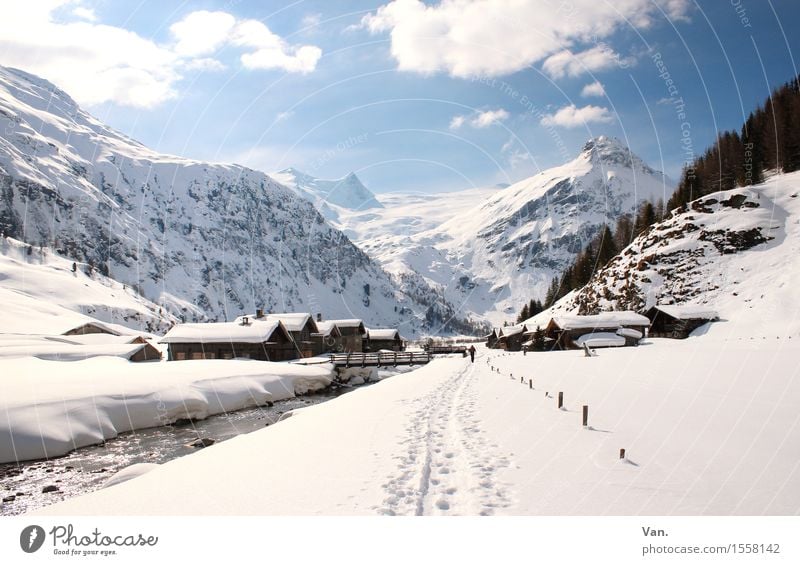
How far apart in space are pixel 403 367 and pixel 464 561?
56.4 meters

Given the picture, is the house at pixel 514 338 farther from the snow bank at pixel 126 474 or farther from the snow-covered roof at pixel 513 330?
the snow bank at pixel 126 474

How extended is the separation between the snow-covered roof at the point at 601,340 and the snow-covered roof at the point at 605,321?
1.76 meters

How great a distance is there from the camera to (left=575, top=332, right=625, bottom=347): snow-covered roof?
2532 inches

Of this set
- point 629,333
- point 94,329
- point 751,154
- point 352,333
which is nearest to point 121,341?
point 94,329

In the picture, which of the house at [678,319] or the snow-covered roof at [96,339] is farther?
the snow-covered roof at [96,339]

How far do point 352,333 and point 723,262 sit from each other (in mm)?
67197

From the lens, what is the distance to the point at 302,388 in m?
41.3

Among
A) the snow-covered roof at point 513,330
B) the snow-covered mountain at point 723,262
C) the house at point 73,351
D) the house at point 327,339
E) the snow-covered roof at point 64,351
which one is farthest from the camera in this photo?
the snow-covered roof at point 513,330

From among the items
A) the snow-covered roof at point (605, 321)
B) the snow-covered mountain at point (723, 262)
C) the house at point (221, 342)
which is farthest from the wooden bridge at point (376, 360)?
the snow-covered mountain at point (723, 262)

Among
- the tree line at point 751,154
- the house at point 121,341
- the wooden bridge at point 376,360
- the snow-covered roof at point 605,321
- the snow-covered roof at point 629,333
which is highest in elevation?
the tree line at point 751,154

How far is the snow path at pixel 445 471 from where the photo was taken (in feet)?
28.6

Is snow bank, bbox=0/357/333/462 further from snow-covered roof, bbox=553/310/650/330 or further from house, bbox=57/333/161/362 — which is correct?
snow-covered roof, bbox=553/310/650/330

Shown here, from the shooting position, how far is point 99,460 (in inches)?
706

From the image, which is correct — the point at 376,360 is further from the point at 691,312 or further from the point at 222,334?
the point at 691,312
